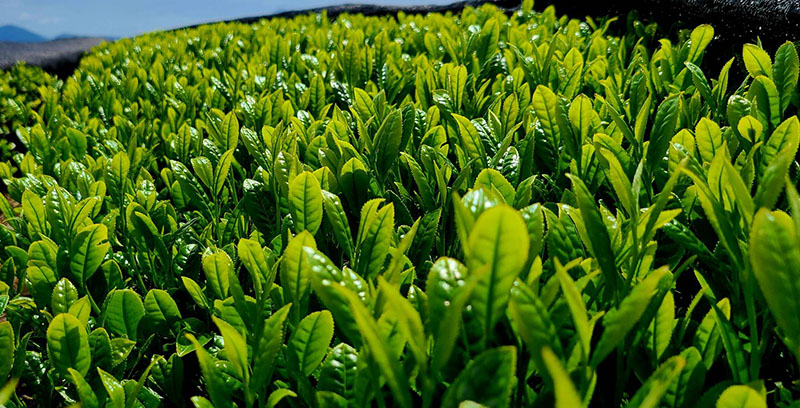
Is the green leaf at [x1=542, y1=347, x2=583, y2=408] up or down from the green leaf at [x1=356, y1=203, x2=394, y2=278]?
up

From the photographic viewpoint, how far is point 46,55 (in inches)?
482

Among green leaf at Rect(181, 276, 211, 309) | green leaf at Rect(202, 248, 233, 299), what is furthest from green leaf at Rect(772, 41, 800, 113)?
green leaf at Rect(181, 276, 211, 309)

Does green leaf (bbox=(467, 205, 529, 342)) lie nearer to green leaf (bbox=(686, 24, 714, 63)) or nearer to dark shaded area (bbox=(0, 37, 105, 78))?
green leaf (bbox=(686, 24, 714, 63))

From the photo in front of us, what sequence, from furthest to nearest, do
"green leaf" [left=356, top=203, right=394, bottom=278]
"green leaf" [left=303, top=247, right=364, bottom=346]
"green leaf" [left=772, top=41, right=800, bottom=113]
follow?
"green leaf" [left=772, top=41, right=800, bottom=113], "green leaf" [left=356, top=203, right=394, bottom=278], "green leaf" [left=303, top=247, right=364, bottom=346]

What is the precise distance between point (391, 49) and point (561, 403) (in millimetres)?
3570

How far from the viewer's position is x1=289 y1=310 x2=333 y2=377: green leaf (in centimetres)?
116

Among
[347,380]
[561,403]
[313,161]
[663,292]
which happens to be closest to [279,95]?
[313,161]

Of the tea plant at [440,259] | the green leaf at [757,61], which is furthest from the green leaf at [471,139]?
the green leaf at [757,61]

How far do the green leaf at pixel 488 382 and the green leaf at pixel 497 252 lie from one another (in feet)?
0.22

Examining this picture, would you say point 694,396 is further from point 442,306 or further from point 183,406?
point 183,406

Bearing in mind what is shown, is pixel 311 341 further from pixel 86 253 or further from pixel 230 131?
pixel 230 131

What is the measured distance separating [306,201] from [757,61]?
1.55 m

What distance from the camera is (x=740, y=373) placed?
107cm

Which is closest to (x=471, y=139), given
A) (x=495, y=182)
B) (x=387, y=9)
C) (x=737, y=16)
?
(x=495, y=182)
